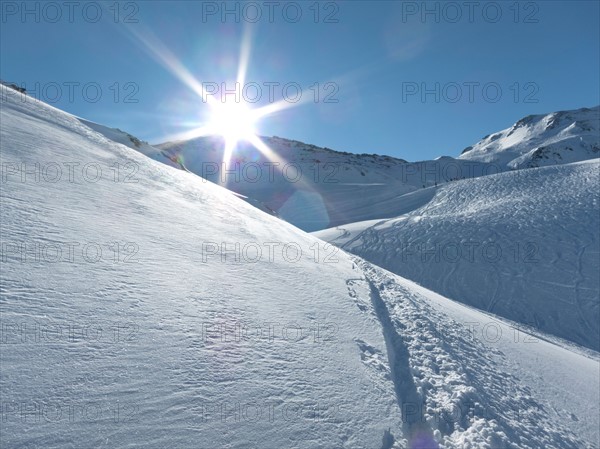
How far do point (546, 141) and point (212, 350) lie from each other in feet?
506

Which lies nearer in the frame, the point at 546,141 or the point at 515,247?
the point at 515,247

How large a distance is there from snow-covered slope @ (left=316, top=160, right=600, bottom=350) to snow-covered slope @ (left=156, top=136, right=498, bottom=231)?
991 cm

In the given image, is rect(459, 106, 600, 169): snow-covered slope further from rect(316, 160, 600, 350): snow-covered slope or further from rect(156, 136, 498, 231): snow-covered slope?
rect(316, 160, 600, 350): snow-covered slope

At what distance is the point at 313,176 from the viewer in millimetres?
57156

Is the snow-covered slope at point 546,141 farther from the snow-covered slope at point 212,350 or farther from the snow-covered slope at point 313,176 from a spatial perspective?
the snow-covered slope at point 212,350

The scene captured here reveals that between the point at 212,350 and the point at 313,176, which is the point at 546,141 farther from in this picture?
the point at 212,350

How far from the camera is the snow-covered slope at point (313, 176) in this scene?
1481 inches

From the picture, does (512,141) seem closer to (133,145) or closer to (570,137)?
(570,137)

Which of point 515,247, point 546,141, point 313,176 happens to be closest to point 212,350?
point 515,247

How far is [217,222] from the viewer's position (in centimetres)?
831

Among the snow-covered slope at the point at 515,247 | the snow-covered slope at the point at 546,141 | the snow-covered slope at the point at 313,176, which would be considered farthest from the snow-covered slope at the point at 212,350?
the snow-covered slope at the point at 546,141

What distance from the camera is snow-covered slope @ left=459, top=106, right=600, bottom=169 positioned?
10000cm

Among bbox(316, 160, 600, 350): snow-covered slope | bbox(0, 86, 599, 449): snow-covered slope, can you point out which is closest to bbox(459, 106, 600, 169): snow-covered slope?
bbox(316, 160, 600, 350): snow-covered slope

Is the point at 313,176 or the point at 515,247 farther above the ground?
the point at 313,176
